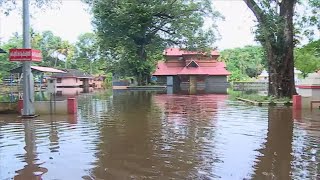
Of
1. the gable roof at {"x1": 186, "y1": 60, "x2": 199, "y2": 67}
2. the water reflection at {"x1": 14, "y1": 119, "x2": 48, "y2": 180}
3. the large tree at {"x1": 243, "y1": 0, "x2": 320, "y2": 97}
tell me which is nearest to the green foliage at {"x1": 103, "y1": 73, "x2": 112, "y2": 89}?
the gable roof at {"x1": 186, "y1": 60, "x2": 199, "y2": 67}

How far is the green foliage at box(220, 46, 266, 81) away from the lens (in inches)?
2832

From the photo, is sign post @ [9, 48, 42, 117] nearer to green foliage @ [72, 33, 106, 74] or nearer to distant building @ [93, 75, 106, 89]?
distant building @ [93, 75, 106, 89]

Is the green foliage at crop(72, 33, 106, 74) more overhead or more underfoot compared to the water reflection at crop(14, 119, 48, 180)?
more overhead

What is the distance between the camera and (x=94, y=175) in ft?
20.7

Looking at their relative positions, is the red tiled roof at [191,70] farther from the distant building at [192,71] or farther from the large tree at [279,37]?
the large tree at [279,37]

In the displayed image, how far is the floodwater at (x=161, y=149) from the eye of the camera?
6461 millimetres

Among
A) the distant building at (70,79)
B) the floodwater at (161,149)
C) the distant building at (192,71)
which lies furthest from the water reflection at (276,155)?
the distant building at (70,79)

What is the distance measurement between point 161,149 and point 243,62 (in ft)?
225

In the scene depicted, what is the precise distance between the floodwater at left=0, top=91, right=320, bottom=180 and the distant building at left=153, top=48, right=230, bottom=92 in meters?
37.3

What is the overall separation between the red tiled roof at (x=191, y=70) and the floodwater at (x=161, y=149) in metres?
36.6

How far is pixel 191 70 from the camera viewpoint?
50594 mm

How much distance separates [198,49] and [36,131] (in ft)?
116

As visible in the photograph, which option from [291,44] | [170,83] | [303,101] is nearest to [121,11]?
[170,83]

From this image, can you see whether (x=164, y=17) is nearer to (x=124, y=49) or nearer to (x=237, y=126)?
(x=124, y=49)
